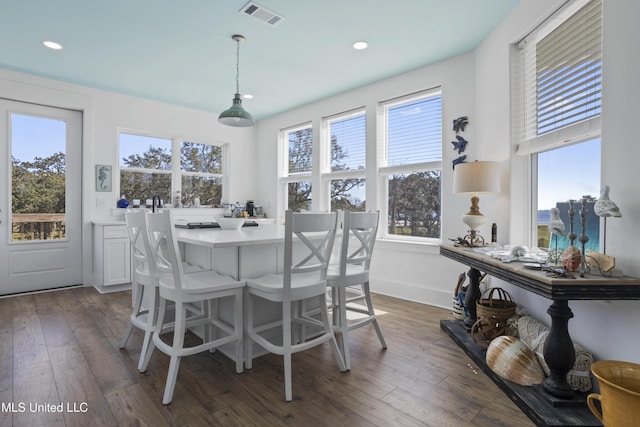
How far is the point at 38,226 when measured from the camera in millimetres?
4180

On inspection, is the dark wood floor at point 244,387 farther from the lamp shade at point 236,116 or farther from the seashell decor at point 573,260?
the lamp shade at point 236,116

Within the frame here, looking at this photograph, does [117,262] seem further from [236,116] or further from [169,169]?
[236,116]

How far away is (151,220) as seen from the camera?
2006 millimetres

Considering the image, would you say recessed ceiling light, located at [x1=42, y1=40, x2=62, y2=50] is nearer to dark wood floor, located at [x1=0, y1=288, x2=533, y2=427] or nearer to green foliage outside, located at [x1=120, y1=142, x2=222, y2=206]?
green foliage outside, located at [x1=120, y1=142, x2=222, y2=206]

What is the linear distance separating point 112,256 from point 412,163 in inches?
150

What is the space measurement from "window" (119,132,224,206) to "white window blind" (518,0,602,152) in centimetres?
457

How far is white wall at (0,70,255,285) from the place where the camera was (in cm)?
405

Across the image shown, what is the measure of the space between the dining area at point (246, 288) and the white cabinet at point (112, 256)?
1.82 metres

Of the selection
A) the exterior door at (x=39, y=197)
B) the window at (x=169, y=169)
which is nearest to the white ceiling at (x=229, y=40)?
the exterior door at (x=39, y=197)

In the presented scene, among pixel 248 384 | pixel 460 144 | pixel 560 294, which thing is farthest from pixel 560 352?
pixel 460 144

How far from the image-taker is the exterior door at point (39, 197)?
398 cm

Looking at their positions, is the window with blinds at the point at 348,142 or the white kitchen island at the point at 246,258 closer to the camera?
the white kitchen island at the point at 246,258

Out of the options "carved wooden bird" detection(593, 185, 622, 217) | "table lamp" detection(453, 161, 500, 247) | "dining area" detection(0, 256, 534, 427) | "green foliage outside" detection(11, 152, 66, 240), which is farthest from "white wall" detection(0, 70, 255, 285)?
"carved wooden bird" detection(593, 185, 622, 217)

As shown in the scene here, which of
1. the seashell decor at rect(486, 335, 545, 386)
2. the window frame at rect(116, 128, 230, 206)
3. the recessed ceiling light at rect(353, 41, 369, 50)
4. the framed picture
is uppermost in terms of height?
the recessed ceiling light at rect(353, 41, 369, 50)
